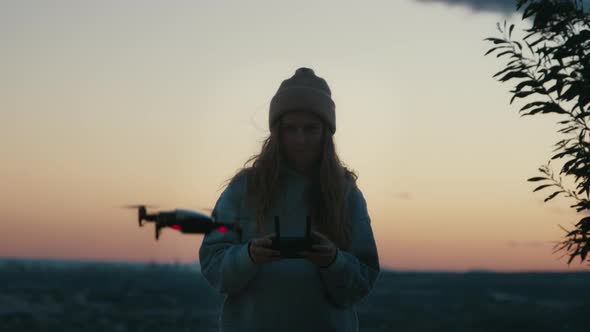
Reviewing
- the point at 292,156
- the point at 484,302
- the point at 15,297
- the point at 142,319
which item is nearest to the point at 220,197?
the point at 292,156

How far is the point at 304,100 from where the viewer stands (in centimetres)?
459

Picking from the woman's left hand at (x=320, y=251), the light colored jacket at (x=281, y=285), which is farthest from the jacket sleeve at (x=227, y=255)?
the woman's left hand at (x=320, y=251)

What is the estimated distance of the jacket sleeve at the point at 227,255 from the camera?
4.23m

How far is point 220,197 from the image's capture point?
4.62 m

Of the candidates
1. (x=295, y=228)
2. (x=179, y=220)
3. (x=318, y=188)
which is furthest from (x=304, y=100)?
(x=179, y=220)

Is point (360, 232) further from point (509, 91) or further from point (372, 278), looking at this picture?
point (509, 91)

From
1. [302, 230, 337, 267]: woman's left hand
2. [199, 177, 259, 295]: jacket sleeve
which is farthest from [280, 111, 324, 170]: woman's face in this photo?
[302, 230, 337, 267]: woman's left hand

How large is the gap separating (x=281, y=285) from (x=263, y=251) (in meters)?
0.48

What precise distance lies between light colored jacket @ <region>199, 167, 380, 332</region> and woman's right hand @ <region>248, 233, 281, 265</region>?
23 cm

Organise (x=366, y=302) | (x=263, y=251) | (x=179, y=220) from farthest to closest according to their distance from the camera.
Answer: (x=366, y=302)
(x=263, y=251)
(x=179, y=220)

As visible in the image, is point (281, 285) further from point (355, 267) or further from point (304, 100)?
point (304, 100)

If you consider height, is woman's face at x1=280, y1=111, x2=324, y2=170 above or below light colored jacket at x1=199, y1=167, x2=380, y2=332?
above

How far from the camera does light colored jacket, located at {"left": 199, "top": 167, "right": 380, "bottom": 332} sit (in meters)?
4.35

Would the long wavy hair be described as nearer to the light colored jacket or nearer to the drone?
the light colored jacket
